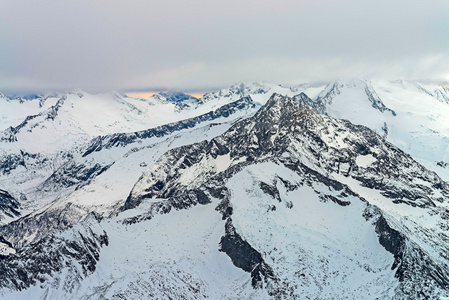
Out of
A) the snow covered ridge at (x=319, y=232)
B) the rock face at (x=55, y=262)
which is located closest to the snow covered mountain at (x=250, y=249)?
the rock face at (x=55, y=262)

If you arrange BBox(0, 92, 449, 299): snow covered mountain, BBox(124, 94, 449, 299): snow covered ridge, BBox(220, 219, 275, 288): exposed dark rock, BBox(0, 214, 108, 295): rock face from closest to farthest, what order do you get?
BBox(0, 214, 108, 295): rock face < BBox(0, 92, 449, 299): snow covered mountain < BBox(124, 94, 449, 299): snow covered ridge < BBox(220, 219, 275, 288): exposed dark rock

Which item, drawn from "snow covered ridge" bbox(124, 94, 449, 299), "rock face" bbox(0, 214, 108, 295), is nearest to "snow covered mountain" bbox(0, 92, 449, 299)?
"rock face" bbox(0, 214, 108, 295)

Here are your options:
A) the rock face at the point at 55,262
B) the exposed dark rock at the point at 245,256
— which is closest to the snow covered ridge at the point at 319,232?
the exposed dark rock at the point at 245,256

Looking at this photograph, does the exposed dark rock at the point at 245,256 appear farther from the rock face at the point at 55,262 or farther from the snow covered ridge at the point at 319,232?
the rock face at the point at 55,262

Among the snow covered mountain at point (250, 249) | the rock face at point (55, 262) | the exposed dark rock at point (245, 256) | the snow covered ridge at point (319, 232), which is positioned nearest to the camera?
the rock face at point (55, 262)

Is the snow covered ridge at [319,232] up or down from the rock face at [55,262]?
down

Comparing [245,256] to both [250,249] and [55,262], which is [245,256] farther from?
[55,262]

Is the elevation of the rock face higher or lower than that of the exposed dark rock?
higher

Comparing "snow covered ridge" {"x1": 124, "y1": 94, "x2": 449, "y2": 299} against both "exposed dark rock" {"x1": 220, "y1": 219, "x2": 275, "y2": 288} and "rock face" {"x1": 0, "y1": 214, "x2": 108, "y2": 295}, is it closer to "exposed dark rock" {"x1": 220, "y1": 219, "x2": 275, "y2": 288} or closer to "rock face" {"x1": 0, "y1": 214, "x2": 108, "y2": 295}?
"exposed dark rock" {"x1": 220, "y1": 219, "x2": 275, "y2": 288}

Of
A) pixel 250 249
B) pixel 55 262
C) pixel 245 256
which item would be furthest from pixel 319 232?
pixel 55 262

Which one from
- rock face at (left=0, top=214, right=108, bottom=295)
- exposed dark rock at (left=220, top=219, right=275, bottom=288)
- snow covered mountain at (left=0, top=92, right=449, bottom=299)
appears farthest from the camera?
exposed dark rock at (left=220, top=219, right=275, bottom=288)

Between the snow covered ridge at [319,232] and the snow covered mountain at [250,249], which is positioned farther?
the snow covered ridge at [319,232]

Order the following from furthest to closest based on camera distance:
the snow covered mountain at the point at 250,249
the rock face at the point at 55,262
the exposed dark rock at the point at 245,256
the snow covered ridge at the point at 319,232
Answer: the exposed dark rock at the point at 245,256, the snow covered ridge at the point at 319,232, the snow covered mountain at the point at 250,249, the rock face at the point at 55,262
